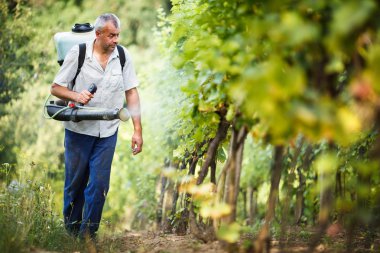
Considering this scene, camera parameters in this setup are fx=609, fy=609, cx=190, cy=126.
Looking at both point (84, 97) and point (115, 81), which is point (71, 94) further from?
point (115, 81)

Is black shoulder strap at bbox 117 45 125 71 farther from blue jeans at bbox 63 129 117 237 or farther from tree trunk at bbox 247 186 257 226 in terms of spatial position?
tree trunk at bbox 247 186 257 226

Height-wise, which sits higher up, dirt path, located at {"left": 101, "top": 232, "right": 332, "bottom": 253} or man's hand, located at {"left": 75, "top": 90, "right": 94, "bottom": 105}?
man's hand, located at {"left": 75, "top": 90, "right": 94, "bottom": 105}

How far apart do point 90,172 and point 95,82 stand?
83 cm

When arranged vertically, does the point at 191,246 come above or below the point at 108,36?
below

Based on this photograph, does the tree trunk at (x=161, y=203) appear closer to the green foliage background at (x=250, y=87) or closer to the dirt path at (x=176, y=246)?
the green foliage background at (x=250, y=87)

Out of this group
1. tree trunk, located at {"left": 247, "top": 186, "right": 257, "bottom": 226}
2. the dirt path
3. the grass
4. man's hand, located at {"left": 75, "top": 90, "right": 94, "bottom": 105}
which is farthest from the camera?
tree trunk, located at {"left": 247, "top": 186, "right": 257, "bottom": 226}

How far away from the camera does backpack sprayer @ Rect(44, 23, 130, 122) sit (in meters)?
5.18

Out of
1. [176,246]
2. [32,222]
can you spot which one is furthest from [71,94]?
[176,246]

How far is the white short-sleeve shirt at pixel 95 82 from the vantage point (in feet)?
18.0

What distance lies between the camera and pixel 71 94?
5.41 m

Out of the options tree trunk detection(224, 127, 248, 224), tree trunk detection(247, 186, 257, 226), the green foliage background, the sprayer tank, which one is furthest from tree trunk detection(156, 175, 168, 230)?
tree trunk detection(224, 127, 248, 224)

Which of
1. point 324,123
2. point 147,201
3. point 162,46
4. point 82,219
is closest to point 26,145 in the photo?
point 147,201

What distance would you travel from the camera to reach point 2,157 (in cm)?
1416

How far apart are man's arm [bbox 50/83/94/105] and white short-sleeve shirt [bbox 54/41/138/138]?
0.05m
